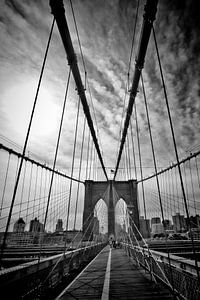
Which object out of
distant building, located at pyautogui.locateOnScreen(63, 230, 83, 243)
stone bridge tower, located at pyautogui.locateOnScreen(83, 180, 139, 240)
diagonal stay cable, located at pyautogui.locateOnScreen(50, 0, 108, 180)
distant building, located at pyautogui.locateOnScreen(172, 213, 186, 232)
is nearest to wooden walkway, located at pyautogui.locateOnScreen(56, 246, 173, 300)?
distant building, located at pyautogui.locateOnScreen(63, 230, 83, 243)

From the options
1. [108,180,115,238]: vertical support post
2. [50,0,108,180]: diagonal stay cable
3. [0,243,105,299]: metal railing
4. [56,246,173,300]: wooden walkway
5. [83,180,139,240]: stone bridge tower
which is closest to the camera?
[0,243,105,299]: metal railing

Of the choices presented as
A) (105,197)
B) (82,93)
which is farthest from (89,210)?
(82,93)

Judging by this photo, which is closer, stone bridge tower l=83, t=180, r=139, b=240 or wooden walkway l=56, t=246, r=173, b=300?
wooden walkway l=56, t=246, r=173, b=300

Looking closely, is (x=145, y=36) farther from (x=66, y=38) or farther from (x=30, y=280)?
(x=30, y=280)

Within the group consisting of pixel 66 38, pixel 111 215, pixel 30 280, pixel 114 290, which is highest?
pixel 66 38

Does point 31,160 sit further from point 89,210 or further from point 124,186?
point 124,186

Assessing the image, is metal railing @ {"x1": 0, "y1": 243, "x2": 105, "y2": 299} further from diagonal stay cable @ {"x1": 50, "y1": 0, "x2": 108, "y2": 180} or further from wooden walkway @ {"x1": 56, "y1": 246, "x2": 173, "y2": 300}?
diagonal stay cable @ {"x1": 50, "y1": 0, "x2": 108, "y2": 180}

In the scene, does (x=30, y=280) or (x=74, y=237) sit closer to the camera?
(x=30, y=280)

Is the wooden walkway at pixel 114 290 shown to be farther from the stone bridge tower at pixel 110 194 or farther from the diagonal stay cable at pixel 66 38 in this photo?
the stone bridge tower at pixel 110 194

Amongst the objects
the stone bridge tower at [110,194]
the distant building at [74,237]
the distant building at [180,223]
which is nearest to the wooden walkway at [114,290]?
the distant building at [74,237]

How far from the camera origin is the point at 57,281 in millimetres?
3725

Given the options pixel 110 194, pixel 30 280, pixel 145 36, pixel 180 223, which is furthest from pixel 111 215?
pixel 145 36

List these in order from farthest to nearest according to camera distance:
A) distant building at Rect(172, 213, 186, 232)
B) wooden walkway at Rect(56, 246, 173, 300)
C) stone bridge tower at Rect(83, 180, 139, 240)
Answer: distant building at Rect(172, 213, 186, 232), stone bridge tower at Rect(83, 180, 139, 240), wooden walkway at Rect(56, 246, 173, 300)

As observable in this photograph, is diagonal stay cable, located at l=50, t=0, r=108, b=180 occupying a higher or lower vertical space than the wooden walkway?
higher
